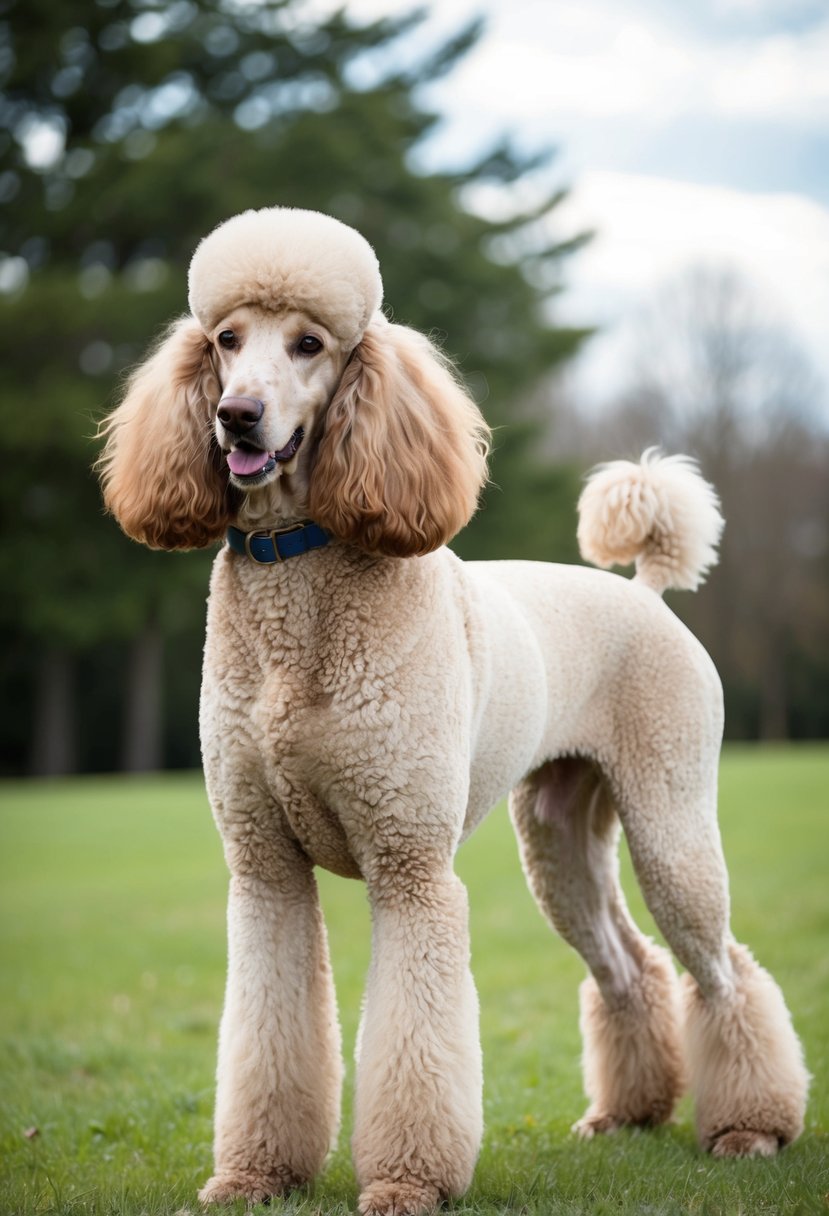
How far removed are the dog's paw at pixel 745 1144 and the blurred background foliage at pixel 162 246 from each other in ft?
60.0

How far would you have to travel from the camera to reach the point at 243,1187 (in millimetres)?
3174

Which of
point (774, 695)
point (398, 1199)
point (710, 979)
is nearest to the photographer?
point (398, 1199)

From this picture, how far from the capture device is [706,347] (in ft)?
104

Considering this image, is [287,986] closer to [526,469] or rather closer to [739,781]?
[739,781]

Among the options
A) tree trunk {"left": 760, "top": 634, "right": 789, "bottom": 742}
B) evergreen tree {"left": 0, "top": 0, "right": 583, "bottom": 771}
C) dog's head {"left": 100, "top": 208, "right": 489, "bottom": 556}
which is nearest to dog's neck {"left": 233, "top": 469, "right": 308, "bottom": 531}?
dog's head {"left": 100, "top": 208, "right": 489, "bottom": 556}

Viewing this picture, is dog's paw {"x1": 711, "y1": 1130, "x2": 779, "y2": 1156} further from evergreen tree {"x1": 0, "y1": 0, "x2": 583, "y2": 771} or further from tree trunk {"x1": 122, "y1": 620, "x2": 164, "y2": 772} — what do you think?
tree trunk {"x1": 122, "y1": 620, "x2": 164, "y2": 772}

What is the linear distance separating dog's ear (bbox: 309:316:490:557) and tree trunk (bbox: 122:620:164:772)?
21188mm

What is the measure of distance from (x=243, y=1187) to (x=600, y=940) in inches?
57.7

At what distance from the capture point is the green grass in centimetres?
332

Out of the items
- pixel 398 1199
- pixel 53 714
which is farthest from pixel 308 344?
pixel 53 714

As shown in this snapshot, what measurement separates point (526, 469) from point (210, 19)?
30.7 ft

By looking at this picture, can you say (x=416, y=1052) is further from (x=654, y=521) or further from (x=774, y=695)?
(x=774, y=695)

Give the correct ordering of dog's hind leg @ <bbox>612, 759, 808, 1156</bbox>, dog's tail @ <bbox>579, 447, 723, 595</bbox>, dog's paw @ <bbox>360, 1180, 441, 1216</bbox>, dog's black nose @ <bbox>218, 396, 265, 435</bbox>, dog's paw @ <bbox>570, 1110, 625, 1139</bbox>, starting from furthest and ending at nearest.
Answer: dog's tail @ <bbox>579, 447, 723, 595</bbox> < dog's paw @ <bbox>570, 1110, 625, 1139</bbox> < dog's hind leg @ <bbox>612, 759, 808, 1156</bbox> < dog's paw @ <bbox>360, 1180, 441, 1216</bbox> < dog's black nose @ <bbox>218, 396, 265, 435</bbox>

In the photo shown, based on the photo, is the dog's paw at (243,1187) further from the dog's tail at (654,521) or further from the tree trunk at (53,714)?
the tree trunk at (53,714)
